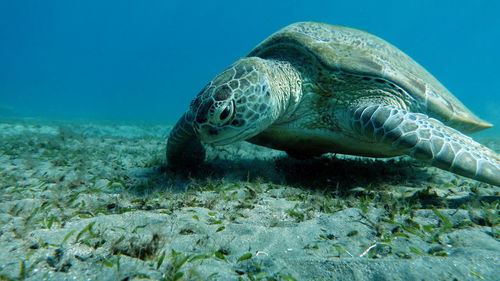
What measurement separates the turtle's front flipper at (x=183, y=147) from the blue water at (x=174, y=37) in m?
88.8

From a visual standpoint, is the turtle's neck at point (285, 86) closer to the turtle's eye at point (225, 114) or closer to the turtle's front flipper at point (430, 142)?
the turtle's eye at point (225, 114)

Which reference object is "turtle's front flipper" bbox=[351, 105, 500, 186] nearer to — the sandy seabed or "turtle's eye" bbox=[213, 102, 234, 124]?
the sandy seabed

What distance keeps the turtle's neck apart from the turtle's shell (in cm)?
27

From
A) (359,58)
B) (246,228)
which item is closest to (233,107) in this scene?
(246,228)

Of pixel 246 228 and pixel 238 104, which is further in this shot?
pixel 238 104

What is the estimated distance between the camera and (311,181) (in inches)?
109

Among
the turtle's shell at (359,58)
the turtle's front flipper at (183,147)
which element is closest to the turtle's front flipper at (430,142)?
the turtle's shell at (359,58)

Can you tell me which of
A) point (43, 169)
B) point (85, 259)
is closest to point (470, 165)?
point (85, 259)

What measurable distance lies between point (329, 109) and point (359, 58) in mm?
→ 711

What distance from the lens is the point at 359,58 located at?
3.11 m

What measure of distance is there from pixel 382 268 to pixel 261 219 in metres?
0.84

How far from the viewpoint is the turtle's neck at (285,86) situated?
2.95 m

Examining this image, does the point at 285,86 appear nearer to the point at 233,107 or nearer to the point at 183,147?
the point at 233,107

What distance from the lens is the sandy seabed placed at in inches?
44.6
